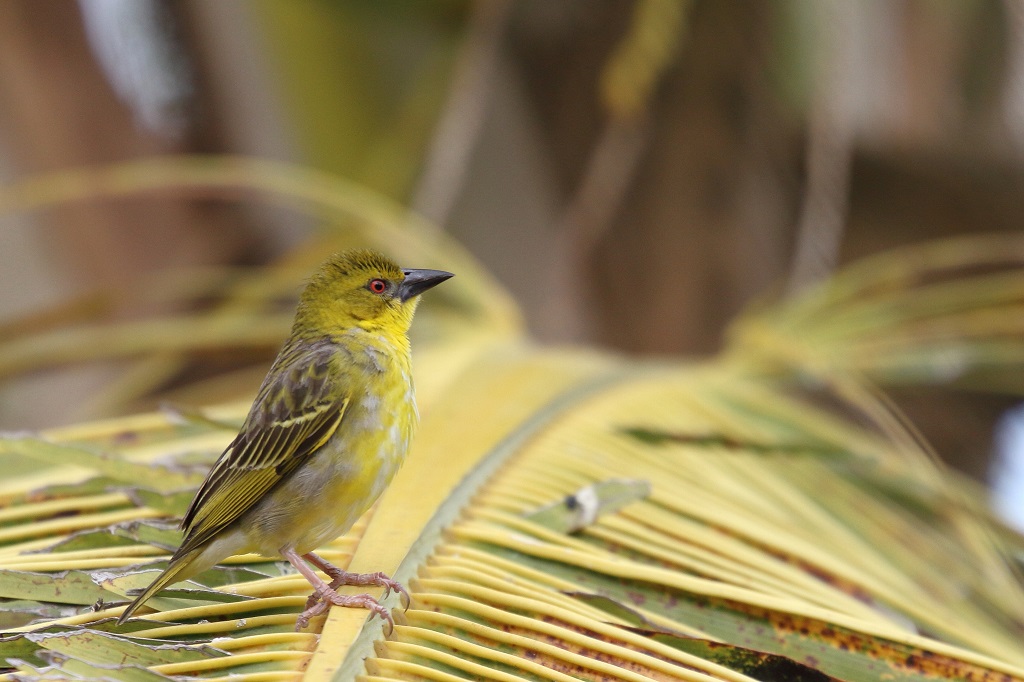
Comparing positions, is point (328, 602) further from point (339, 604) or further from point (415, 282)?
point (415, 282)

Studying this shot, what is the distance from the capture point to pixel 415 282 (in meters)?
2.78

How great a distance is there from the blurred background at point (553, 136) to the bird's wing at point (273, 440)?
2.51 metres

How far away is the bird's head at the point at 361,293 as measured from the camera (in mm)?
2689

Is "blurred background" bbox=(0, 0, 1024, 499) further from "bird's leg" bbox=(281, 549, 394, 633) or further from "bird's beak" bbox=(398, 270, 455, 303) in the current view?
"bird's leg" bbox=(281, 549, 394, 633)

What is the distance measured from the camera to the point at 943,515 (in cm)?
302

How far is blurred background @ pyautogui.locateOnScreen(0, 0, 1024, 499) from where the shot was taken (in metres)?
5.25

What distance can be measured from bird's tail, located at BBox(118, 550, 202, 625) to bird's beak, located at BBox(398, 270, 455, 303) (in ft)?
3.15

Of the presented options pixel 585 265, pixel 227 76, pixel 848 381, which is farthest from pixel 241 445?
pixel 227 76

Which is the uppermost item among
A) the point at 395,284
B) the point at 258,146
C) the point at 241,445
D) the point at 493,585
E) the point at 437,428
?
the point at 258,146

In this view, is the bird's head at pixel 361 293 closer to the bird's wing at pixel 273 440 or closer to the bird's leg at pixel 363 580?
the bird's wing at pixel 273 440

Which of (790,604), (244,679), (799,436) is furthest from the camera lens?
(799,436)

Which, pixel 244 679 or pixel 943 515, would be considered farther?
pixel 943 515

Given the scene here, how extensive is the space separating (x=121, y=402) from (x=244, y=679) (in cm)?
264

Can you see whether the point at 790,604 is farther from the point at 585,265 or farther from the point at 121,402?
the point at 585,265
